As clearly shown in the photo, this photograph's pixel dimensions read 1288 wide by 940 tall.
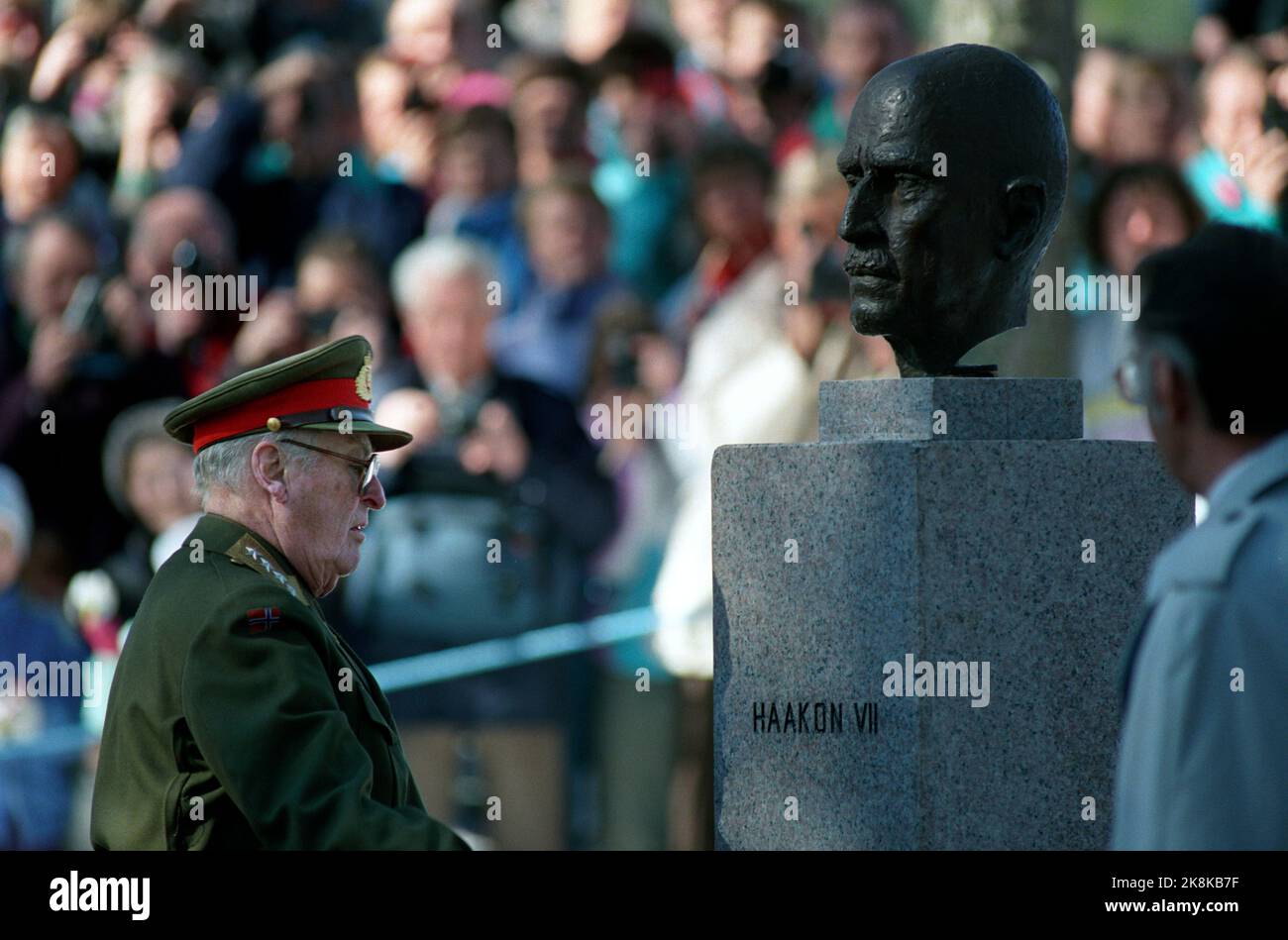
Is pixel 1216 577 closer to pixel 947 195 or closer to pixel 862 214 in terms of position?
pixel 947 195

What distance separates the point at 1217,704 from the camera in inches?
125

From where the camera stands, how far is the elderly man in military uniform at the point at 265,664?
169 inches

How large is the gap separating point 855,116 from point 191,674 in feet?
7.44

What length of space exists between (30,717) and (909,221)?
5682 mm

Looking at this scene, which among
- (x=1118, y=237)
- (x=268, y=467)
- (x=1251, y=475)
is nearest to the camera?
(x=1251, y=475)

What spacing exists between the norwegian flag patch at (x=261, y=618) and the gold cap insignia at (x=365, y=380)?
74 centimetres

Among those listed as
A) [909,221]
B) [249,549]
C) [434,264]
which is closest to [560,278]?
[434,264]

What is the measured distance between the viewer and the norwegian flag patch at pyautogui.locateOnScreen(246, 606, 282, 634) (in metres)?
4.42

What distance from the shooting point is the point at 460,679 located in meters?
9.49

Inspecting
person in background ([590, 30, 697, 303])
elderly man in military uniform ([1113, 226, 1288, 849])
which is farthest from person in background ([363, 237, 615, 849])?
elderly man in military uniform ([1113, 226, 1288, 849])
